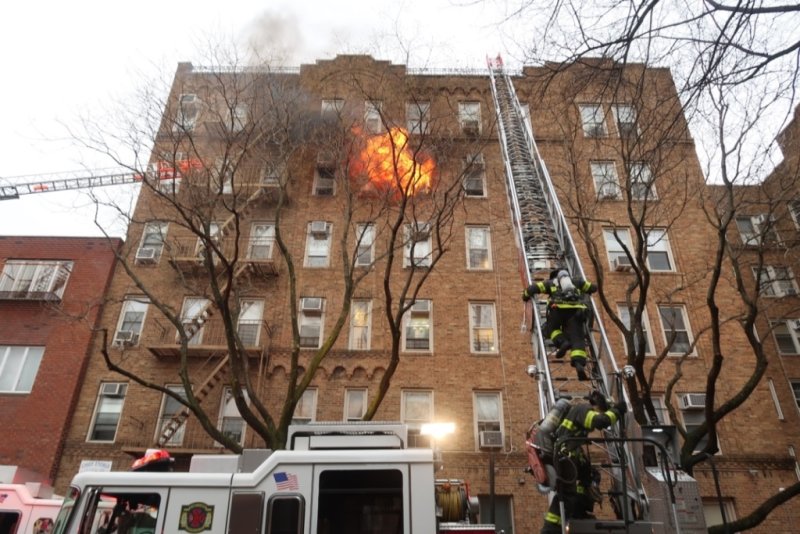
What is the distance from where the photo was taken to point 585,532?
4703 millimetres

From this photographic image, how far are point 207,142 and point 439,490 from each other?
14.7 m

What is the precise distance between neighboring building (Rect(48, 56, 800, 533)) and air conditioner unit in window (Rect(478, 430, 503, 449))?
0.08 meters

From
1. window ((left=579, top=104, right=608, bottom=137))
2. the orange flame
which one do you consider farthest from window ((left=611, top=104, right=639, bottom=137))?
the orange flame

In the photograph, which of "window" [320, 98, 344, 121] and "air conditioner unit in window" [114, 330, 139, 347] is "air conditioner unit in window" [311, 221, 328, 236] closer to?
"window" [320, 98, 344, 121]

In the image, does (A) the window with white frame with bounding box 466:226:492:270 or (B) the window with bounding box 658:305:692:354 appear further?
(A) the window with white frame with bounding box 466:226:492:270

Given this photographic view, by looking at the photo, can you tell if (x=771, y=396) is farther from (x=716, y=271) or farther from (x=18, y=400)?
(x=18, y=400)

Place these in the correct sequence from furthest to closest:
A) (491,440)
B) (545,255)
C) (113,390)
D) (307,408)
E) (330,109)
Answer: (330,109), (113,390), (307,408), (491,440), (545,255)

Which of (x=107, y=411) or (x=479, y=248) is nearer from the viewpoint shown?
(x=107, y=411)

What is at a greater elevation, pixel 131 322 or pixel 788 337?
pixel 131 322

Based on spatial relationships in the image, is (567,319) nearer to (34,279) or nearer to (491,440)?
(491,440)

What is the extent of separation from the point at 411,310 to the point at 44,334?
1118 cm

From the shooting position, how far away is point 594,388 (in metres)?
6.50

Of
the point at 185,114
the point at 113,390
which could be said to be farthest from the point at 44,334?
the point at 185,114

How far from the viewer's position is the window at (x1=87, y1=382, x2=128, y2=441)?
14.2 meters
